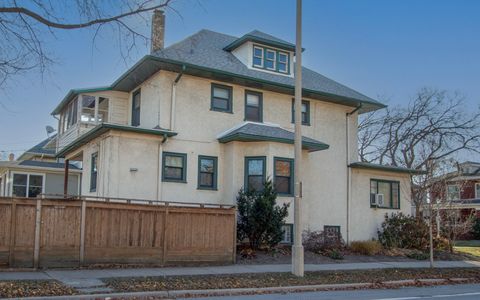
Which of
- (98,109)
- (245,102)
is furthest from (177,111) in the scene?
(98,109)

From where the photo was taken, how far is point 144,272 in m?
14.1

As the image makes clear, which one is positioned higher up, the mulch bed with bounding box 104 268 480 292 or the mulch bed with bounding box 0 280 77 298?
the mulch bed with bounding box 0 280 77 298

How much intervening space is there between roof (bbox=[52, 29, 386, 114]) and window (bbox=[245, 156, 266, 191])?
141 inches

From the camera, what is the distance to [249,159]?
20.9 metres

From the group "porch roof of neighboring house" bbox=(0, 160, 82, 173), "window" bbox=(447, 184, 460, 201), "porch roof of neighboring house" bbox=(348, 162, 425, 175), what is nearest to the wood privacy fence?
"porch roof of neighboring house" bbox=(348, 162, 425, 175)

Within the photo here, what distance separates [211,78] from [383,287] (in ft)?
37.2

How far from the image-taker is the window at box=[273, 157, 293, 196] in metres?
20.8

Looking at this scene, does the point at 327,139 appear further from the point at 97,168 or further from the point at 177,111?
the point at 97,168

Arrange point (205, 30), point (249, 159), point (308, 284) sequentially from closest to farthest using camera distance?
point (308, 284), point (249, 159), point (205, 30)

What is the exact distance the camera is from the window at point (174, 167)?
65.9 feet

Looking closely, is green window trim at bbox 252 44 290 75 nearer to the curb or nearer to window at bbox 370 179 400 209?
window at bbox 370 179 400 209

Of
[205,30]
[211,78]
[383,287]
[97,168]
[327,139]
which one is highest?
[205,30]

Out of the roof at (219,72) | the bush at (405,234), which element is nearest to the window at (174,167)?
the roof at (219,72)

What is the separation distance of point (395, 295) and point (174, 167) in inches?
417
